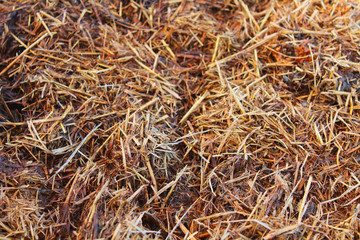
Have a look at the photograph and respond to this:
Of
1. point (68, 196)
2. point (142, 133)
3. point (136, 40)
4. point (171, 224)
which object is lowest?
point (171, 224)

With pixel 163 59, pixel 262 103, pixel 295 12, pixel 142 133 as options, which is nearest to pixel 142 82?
pixel 163 59

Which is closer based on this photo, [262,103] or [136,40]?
[262,103]

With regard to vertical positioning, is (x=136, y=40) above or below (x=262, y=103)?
above

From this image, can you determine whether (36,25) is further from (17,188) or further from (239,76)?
(239,76)

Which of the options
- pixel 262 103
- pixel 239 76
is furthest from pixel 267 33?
pixel 262 103

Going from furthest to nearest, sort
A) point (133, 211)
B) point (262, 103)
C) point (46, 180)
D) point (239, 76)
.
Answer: point (239, 76)
point (262, 103)
point (46, 180)
point (133, 211)

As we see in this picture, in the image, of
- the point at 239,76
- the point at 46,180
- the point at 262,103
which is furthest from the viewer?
the point at 239,76
